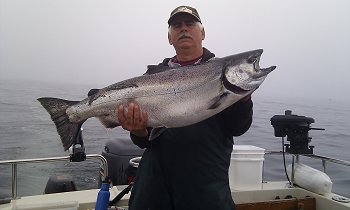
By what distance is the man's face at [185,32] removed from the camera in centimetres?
317

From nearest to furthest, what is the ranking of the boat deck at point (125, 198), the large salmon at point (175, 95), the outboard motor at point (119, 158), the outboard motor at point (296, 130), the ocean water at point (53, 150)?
the large salmon at point (175, 95) → the boat deck at point (125, 198) → the outboard motor at point (296, 130) → the outboard motor at point (119, 158) → the ocean water at point (53, 150)

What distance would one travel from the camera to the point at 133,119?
304cm

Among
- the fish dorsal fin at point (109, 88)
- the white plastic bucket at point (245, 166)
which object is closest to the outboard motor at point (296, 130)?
the white plastic bucket at point (245, 166)

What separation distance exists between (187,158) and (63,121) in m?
1.36

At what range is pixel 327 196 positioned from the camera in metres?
5.16

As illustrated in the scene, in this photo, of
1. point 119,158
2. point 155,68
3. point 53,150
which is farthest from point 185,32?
point 53,150

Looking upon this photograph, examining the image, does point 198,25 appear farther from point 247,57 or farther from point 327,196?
point 327,196

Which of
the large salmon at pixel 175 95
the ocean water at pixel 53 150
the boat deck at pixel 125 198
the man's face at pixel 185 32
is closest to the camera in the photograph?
the large salmon at pixel 175 95

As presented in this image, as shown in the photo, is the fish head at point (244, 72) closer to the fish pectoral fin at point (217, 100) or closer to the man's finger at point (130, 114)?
the fish pectoral fin at point (217, 100)

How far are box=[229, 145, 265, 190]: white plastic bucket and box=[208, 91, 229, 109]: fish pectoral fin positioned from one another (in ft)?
8.89

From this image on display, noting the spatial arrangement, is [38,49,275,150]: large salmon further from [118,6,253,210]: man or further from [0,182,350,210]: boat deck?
[0,182,350,210]: boat deck

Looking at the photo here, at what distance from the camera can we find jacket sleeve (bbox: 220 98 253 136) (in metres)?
2.85

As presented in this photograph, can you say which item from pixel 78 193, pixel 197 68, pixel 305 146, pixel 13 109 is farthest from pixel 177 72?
pixel 13 109

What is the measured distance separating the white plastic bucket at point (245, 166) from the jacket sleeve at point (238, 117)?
2.60 metres
